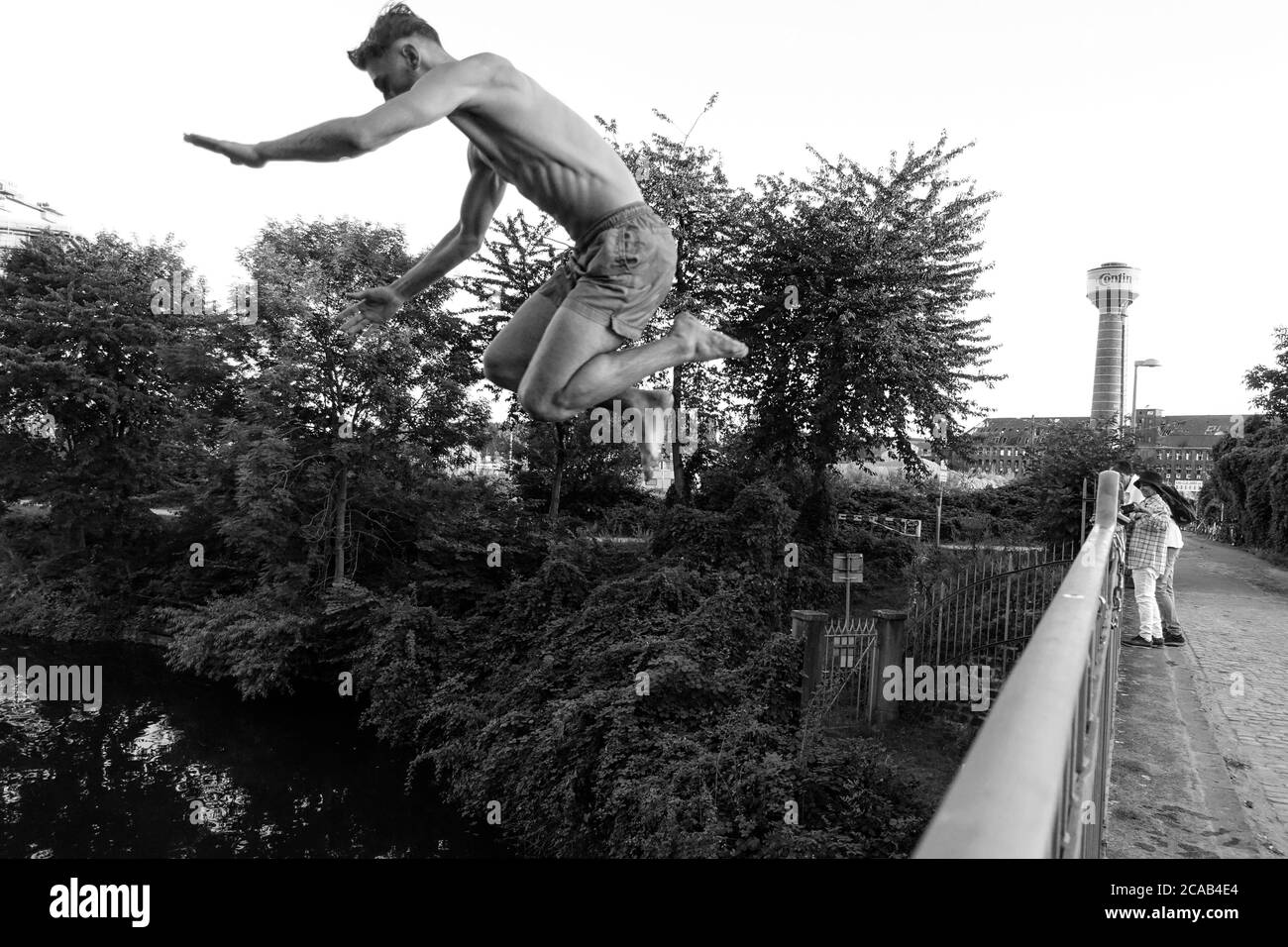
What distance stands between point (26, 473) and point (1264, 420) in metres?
33.4

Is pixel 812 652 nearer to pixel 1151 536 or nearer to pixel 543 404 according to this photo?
pixel 1151 536

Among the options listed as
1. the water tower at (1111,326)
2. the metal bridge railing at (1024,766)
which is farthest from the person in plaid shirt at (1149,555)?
the water tower at (1111,326)

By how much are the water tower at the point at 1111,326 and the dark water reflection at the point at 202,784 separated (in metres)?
46.6

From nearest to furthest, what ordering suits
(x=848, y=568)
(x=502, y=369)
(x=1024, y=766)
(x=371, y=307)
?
(x=1024, y=766), (x=502, y=369), (x=371, y=307), (x=848, y=568)

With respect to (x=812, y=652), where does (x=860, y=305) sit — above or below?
above

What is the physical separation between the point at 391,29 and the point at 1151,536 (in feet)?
26.4

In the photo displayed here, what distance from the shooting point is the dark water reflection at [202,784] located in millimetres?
11922

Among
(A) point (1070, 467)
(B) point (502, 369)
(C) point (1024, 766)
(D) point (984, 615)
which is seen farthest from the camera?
(A) point (1070, 467)

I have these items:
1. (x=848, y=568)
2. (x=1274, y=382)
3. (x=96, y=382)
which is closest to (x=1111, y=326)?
(x=1274, y=382)

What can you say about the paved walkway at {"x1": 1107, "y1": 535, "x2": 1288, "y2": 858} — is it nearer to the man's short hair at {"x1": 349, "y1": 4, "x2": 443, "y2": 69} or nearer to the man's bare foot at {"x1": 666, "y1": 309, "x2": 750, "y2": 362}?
the man's bare foot at {"x1": 666, "y1": 309, "x2": 750, "y2": 362}

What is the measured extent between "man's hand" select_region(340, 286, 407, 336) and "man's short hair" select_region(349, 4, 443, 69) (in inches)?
30.0

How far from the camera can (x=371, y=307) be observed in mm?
2422

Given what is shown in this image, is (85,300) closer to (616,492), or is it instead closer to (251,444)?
(251,444)
